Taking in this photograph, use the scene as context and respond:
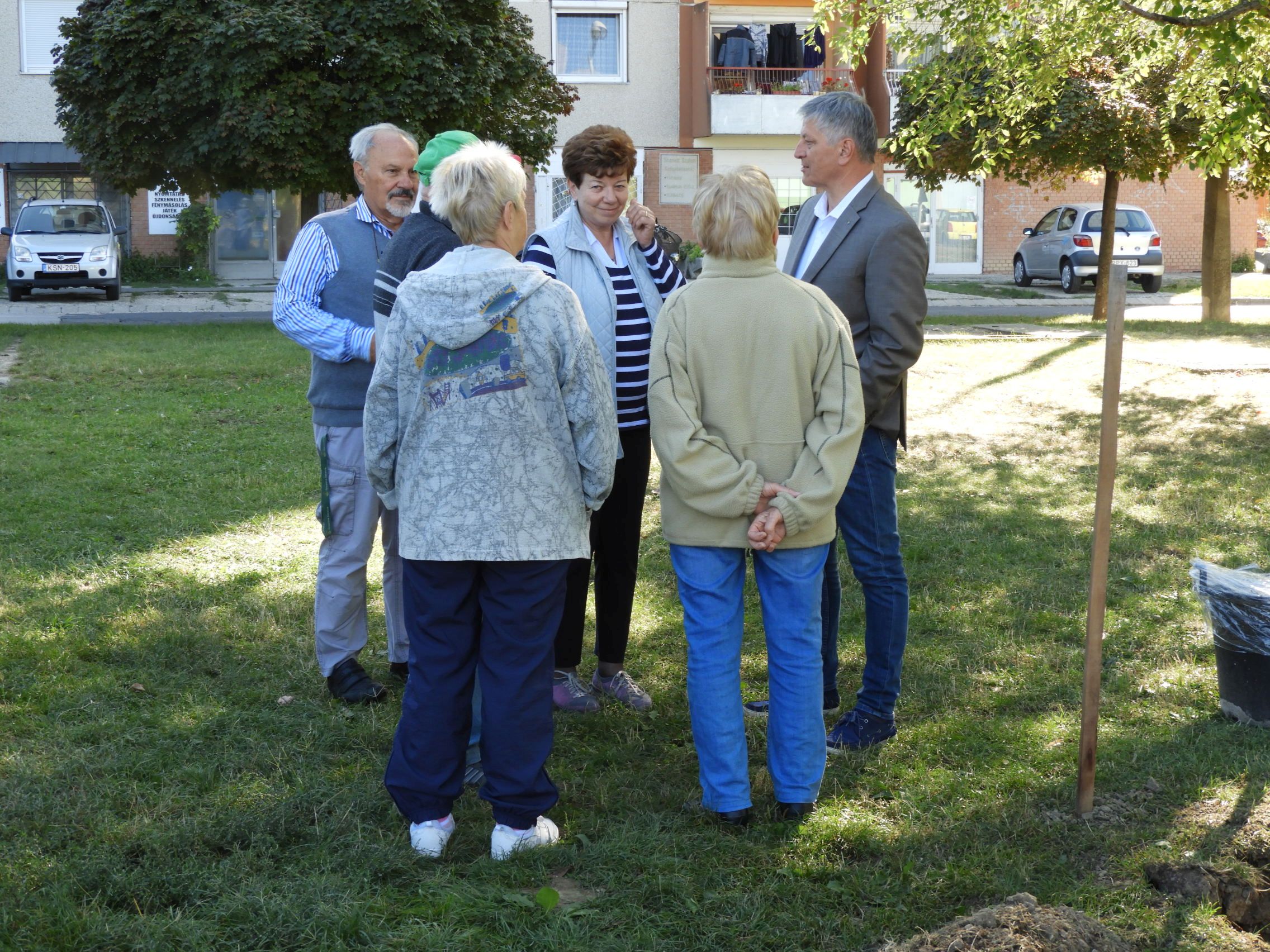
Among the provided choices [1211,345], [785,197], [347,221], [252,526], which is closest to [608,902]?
[347,221]

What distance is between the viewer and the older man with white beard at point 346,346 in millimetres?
4262

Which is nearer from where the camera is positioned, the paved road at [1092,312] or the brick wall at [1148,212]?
the paved road at [1092,312]

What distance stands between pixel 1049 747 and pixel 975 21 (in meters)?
7.04

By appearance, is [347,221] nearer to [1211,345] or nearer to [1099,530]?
[1099,530]

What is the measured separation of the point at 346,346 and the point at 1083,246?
2495 centimetres

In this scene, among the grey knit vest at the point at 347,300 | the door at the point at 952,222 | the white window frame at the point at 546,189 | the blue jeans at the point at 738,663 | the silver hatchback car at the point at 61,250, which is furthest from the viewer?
the door at the point at 952,222

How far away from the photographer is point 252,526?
7.02 metres

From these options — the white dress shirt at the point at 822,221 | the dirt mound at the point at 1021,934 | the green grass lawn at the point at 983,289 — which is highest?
the white dress shirt at the point at 822,221

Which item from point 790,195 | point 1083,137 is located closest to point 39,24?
point 790,195

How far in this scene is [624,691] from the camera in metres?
4.68

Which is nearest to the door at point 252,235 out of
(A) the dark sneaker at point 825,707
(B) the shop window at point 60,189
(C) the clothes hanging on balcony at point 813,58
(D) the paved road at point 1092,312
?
(B) the shop window at point 60,189

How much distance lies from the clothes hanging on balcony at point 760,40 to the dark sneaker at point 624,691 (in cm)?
2794

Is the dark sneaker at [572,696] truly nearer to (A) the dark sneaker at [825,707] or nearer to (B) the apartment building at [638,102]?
(A) the dark sneaker at [825,707]

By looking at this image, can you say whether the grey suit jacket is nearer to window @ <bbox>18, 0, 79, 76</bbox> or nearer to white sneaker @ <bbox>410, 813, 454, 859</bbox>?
white sneaker @ <bbox>410, 813, 454, 859</bbox>
